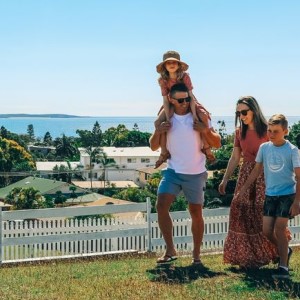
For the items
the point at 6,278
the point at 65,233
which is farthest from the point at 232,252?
the point at 65,233

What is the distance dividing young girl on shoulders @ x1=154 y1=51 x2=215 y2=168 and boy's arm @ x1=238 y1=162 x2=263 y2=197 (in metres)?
0.44

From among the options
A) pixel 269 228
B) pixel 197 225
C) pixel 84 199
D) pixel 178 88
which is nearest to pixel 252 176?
pixel 269 228

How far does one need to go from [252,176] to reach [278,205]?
1.52 ft

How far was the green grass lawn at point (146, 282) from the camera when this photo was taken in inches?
207

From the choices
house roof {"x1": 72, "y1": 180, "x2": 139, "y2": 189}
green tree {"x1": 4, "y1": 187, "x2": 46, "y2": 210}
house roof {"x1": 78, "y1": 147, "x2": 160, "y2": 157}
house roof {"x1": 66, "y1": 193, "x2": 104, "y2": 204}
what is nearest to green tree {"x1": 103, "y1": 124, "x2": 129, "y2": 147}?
house roof {"x1": 78, "y1": 147, "x2": 160, "y2": 157}

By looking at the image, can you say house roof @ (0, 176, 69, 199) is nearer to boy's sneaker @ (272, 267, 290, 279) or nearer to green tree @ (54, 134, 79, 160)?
green tree @ (54, 134, 79, 160)

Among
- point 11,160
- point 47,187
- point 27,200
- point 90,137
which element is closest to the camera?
point 27,200

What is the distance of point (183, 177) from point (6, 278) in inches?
74.4

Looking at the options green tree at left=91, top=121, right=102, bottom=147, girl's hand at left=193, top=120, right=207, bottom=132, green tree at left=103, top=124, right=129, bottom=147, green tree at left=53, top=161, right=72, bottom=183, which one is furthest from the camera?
green tree at left=103, top=124, right=129, bottom=147

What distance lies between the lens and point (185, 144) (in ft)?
21.1

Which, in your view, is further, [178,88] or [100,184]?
[100,184]

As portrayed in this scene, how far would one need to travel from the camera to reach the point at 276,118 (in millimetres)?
5973

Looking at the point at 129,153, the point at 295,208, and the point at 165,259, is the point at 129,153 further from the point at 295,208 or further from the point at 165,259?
the point at 295,208

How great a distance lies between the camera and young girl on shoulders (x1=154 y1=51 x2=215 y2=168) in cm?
648
